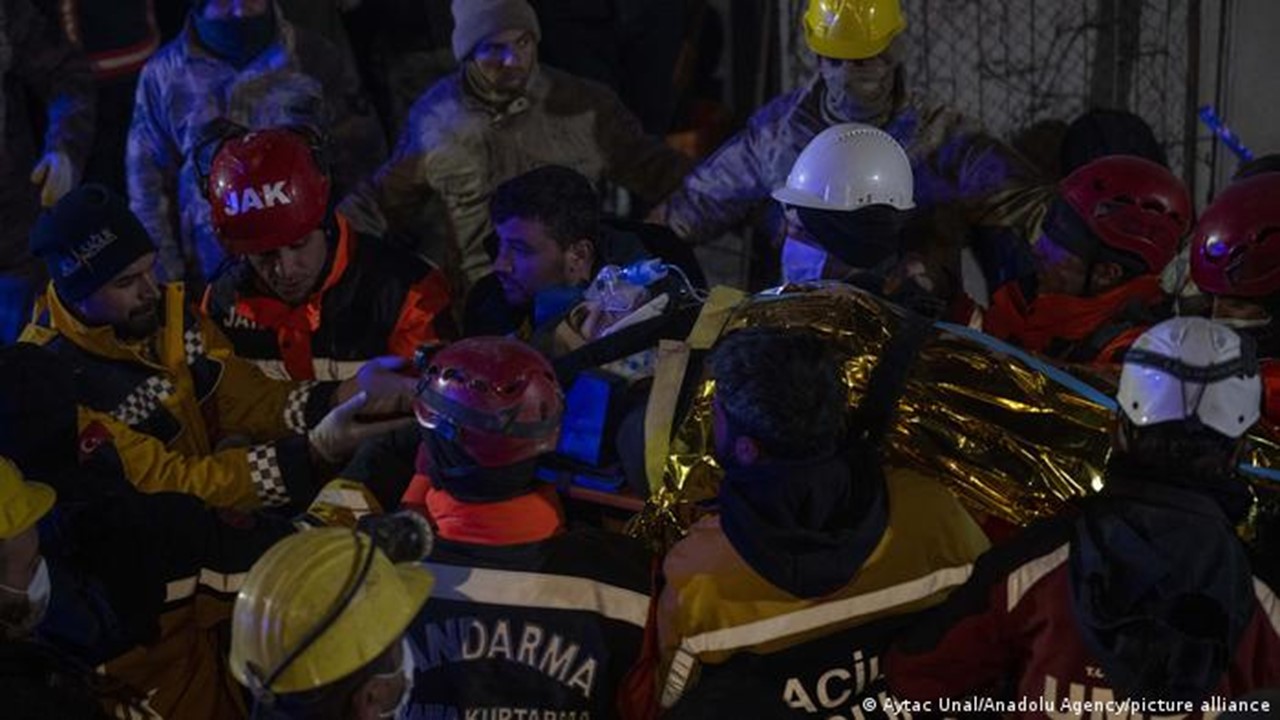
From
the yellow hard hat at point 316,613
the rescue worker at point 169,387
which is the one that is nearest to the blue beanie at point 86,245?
the rescue worker at point 169,387

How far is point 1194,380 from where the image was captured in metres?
3.26

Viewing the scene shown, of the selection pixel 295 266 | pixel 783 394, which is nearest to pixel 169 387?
pixel 295 266

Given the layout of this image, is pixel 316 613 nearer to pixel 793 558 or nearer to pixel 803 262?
pixel 793 558

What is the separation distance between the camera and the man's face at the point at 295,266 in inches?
215

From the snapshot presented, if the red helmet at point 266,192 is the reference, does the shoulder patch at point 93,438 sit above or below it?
below

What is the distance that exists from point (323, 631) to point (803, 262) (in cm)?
239

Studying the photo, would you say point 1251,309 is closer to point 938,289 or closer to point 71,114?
point 938,289

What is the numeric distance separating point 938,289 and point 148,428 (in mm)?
2597

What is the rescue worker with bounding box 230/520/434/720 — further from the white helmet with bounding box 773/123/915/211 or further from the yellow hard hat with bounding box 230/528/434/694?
the white helmet with bounding box 773/123/915/211

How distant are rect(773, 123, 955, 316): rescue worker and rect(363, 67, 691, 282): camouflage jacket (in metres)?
2.00

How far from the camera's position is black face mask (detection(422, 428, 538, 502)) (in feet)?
11.9

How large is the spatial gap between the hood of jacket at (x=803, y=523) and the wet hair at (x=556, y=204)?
2079mm

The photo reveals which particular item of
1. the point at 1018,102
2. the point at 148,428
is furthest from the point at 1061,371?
the point at 1018,102

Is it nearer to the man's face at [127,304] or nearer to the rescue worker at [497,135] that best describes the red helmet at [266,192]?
the man's face at [127,304]
